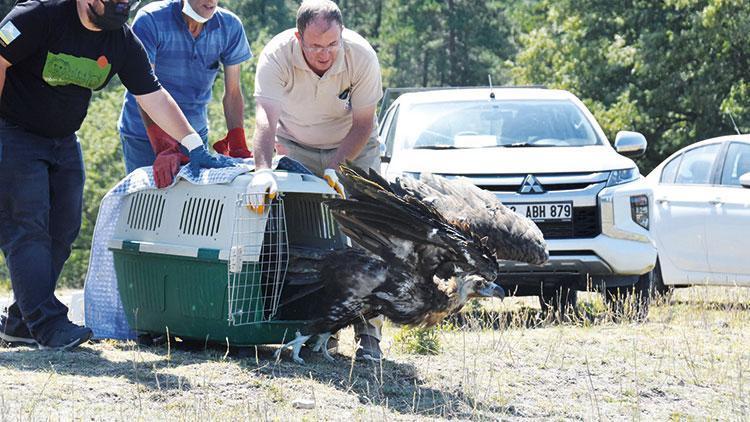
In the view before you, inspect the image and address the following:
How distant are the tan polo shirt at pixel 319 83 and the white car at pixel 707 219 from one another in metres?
4.81

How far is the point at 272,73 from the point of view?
24.5 feet

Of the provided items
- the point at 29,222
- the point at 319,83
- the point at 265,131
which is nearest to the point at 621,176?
the point at 319,83

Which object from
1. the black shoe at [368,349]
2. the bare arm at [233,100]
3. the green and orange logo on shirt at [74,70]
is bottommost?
the black shoe at [368,349]

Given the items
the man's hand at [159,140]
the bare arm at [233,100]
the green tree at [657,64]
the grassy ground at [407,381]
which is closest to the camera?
the grassy ground at [407,381]

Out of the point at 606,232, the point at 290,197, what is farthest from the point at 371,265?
the point at 606,232

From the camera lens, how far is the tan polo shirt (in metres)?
7.43

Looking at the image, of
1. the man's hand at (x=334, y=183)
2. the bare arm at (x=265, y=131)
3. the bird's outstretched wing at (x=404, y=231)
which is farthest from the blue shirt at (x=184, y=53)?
the bird's outstretched wing at (x=404, y=231)

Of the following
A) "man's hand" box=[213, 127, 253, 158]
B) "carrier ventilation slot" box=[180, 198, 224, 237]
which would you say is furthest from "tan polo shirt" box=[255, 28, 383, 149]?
"carrier ventilation slot" box=[180, 198, 224, 237]

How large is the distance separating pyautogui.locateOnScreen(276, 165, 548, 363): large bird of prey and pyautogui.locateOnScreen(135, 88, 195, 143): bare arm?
928mm

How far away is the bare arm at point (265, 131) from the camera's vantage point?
23.3 ft

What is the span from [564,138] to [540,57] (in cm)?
2350

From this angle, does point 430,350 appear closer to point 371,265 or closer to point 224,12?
point 371,265

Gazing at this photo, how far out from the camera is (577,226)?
10.0m

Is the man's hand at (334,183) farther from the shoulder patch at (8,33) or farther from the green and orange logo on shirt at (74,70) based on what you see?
the shoulder patch at (8,33)
